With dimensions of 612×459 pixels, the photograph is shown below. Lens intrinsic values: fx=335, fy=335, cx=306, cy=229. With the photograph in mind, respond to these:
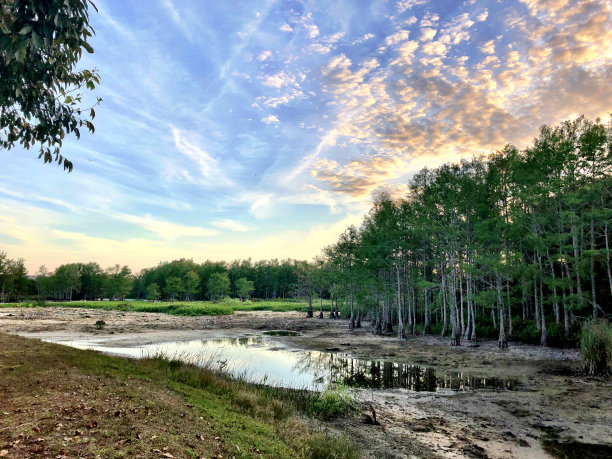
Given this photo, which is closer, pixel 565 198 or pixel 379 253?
pixel 565 198

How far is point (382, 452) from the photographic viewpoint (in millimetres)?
8781

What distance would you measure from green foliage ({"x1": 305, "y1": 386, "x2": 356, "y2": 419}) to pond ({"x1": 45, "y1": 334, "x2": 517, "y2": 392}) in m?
3.24

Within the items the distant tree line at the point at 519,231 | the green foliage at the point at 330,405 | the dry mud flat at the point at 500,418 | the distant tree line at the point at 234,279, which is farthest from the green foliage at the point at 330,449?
the distant tree line at the point at 234,279

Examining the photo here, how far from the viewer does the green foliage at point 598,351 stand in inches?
698

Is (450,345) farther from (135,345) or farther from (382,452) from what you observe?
(135,345)

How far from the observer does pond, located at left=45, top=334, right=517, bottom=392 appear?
55.4 ft

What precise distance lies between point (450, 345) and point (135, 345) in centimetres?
2798

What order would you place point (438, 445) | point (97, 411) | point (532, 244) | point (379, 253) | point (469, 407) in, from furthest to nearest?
point (379, 253) → point (532, 244) → point (469, 407) → point (438, 445) → point (97, 411)

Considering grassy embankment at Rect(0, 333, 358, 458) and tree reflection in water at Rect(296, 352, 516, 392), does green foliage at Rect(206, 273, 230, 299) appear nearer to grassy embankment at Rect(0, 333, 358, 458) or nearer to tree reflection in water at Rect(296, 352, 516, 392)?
tree reflection in water at Rect(296, 352, 516, 392)

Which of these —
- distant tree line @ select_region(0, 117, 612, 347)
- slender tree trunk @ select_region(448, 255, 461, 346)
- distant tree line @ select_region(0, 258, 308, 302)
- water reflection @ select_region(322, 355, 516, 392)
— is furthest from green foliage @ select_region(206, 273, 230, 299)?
water reflection @ select_region(322, 355, 516, 392)

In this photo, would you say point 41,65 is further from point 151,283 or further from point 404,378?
point 151,283

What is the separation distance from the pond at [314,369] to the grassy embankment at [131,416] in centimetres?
549

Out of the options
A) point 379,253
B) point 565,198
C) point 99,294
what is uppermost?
point 565,198

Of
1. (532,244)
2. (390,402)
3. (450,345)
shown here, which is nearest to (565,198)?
(532,244)
